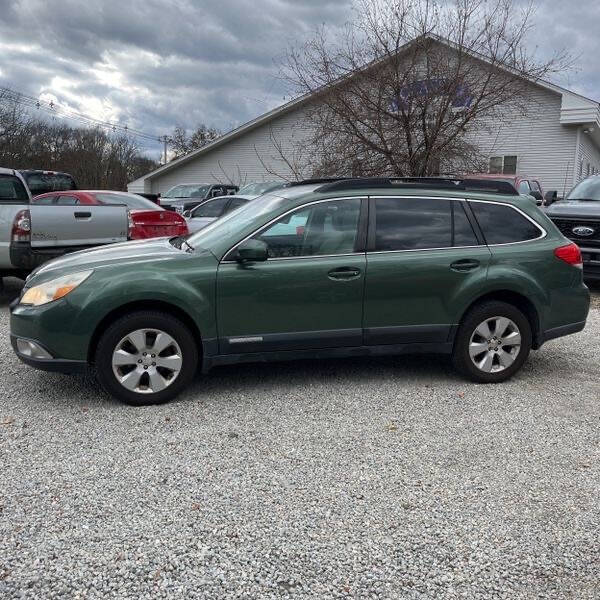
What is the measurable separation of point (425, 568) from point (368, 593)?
312 mm

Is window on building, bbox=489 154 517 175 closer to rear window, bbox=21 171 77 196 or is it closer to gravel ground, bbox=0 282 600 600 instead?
rear window, bbox=21 171 77 196

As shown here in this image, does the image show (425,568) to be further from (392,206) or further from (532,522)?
(392,206)

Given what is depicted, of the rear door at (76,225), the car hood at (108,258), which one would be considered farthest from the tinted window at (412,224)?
the rear door at (76,225)

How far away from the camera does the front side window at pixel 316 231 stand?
4.48 metres

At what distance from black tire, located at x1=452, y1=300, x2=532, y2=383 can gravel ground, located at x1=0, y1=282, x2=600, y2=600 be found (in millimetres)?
150

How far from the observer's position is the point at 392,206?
4.73m

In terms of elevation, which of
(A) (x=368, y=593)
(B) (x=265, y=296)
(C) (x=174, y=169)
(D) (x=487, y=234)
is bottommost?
(A) (x=368, y=593)

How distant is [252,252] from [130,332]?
3.44 feet

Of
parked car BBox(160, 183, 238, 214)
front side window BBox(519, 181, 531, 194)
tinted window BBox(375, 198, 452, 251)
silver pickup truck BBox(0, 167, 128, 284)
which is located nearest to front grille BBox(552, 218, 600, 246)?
tinted window BBox(375, 198, 452, 251)

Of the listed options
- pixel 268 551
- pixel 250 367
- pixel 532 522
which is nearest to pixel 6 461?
pixel 268 551

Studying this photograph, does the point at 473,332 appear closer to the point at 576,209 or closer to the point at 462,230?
the point at 462,230

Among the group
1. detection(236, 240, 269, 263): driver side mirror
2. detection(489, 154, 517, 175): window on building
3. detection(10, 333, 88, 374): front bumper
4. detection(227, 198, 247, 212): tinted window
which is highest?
detection(489, 154, 517, 175): window on building

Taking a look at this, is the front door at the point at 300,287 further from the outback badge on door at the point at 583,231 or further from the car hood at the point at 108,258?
the outback badge on door at the point at 583,231

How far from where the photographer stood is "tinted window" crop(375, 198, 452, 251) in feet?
15.3
